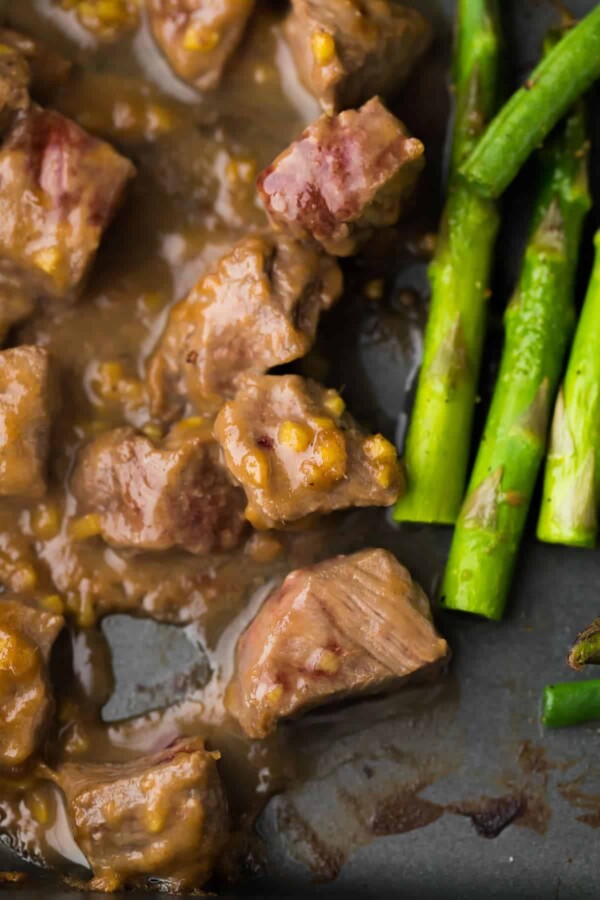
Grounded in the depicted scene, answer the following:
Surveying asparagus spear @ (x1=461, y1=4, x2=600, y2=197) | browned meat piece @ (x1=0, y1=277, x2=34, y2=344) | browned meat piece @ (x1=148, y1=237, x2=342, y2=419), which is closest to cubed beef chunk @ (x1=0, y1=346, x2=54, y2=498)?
browned meat piece @ (x1=0, y1=277, x2=34, y2=344)

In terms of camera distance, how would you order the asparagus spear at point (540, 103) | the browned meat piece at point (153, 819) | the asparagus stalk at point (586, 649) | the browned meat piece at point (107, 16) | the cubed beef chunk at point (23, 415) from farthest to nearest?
the browned meat piece at point (107, 16), the asparagus spear at point (540, 103), the cubed beef chunk at point (23, 415), the browned meat piece at point (153, 819), the asparagus stalk at point (586, 649)

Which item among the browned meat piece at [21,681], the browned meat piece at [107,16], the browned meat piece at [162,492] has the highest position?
the browned meat piece at [107,16]

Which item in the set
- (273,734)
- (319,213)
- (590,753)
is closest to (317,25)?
(319,213)

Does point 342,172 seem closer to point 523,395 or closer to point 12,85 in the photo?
point 523,395

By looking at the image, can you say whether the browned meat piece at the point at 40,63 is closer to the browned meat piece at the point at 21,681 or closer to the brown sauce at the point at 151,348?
the brown sauce at the point at 151,348

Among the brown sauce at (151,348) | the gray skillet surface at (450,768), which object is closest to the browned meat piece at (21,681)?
the brown sauce at (151,348)

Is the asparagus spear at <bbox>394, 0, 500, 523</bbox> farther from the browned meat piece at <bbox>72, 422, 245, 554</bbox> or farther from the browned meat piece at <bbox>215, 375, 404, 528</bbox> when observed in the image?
the browned meat piece at <bbox>72, 422, 245, 554</bbox>

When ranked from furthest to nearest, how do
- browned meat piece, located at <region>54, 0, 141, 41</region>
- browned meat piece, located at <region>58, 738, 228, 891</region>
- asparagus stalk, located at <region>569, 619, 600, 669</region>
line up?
1. browned meat piece, located at <region>54, 0, 141, 41</region>
2. browned meat piece, located at <region>58, 738, 228, 891</region>
3. asparagus stalk, located at <region>569, 619, 600, 669</region>
